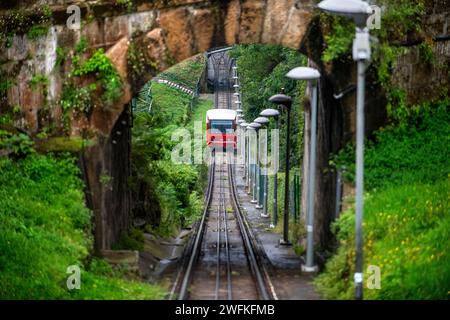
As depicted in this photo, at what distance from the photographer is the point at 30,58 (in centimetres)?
2273

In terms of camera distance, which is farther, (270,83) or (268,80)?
(268,80)

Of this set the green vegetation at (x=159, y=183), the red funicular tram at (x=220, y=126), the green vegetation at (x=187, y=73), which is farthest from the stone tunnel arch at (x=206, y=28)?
the green vegetation at (x=187, y=73)

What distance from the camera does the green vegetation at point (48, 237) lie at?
1706 centimetres

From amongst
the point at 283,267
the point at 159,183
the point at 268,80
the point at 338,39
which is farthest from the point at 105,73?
→ the point at 268,80

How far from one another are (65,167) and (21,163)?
106 centimetres

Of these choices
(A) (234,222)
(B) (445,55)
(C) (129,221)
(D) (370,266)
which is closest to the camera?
(D) (370,266)

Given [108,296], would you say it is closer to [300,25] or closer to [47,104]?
[47,104]

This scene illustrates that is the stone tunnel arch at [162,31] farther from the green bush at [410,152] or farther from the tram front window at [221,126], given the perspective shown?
the tram front window at [221,126]

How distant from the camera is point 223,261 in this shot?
88.9 feet

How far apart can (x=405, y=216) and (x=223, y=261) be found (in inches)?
356

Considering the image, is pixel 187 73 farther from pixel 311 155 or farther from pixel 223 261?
pixel 311 155

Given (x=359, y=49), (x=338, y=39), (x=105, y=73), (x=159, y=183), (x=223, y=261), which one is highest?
(x=338, y=39)

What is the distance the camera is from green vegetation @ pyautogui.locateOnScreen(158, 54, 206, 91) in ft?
302
